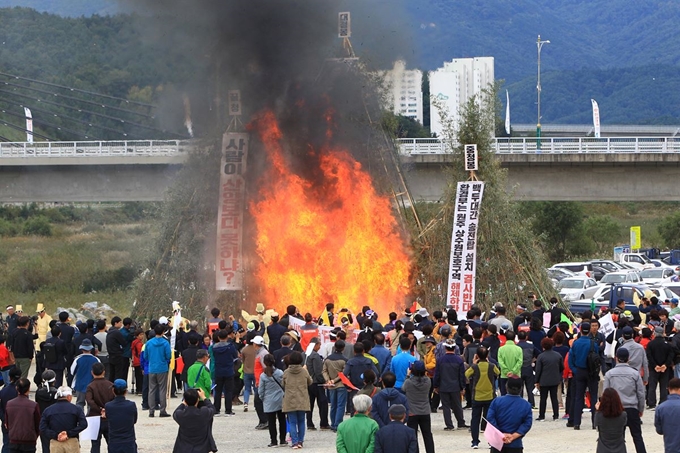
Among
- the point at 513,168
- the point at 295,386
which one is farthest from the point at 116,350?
the point at 513,168

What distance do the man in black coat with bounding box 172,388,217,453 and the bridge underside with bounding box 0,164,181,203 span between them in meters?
35.6

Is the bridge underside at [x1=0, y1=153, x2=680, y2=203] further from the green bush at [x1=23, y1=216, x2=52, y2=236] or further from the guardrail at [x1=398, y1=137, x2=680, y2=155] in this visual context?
the green bush at [x1=23, y1=216, x2=52, y2=236]

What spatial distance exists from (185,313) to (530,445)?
14.9 meters

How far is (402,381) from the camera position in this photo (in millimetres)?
15430

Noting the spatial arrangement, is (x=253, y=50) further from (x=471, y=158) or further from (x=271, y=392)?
(x=271, y=392)

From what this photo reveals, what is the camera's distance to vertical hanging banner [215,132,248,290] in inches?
1102

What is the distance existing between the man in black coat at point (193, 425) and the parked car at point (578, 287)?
2845 centimetres

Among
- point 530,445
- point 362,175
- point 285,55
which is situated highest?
point 285,55

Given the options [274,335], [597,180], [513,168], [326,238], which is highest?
[513,168]

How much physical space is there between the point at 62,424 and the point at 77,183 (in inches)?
1464

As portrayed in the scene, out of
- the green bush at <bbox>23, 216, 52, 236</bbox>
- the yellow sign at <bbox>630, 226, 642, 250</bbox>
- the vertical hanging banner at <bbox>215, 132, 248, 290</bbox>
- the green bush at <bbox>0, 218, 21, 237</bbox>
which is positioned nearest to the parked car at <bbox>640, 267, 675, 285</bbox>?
the yellow sign at <bbox>630, 226, 642, 250</bbox>

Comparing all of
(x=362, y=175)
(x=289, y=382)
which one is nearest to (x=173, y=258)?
(x=362, y=175)

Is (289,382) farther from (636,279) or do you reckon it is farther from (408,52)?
(636,279)

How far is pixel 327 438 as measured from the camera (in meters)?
16.7
